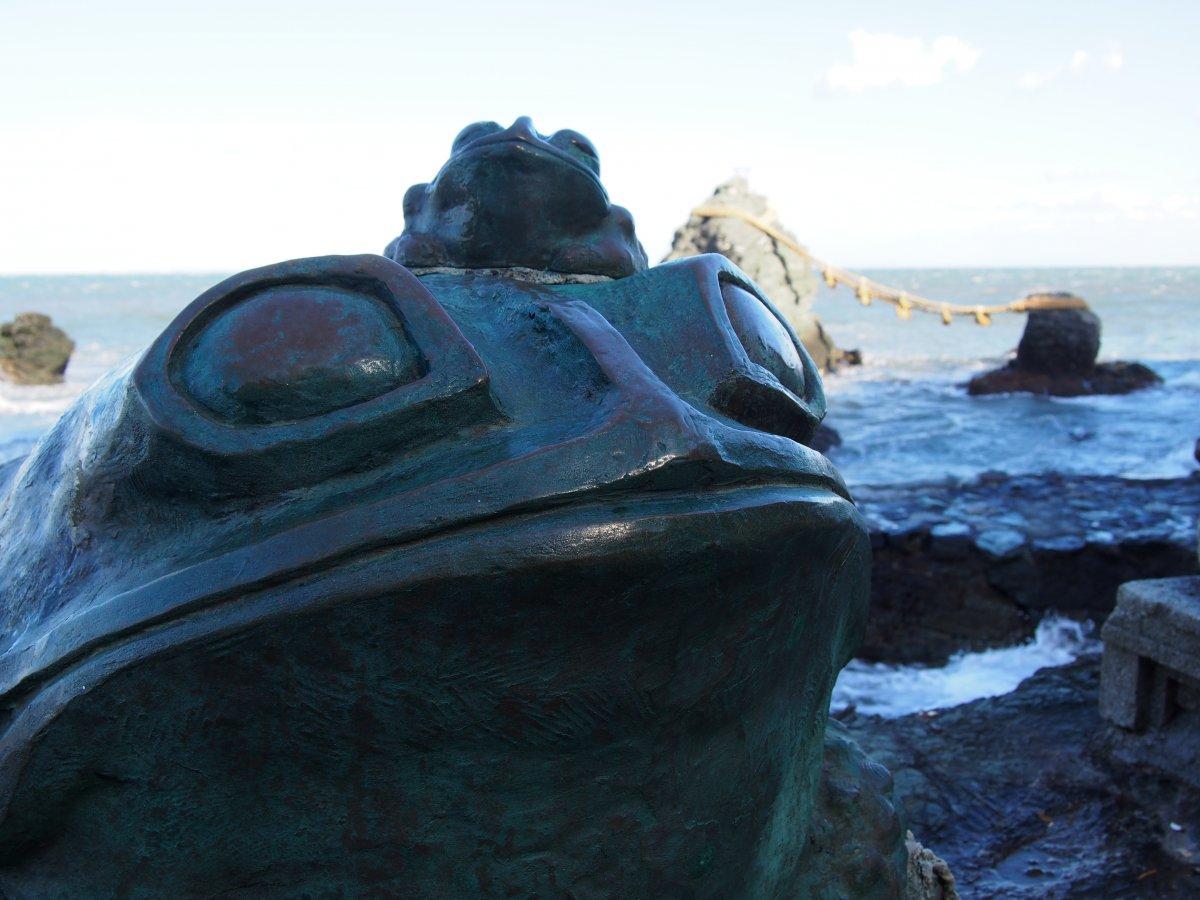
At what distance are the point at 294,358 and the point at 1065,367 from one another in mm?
16213

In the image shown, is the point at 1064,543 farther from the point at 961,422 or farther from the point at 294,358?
the point at 961,422

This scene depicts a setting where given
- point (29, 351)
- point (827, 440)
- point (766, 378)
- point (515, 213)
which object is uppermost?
point (515, 213)

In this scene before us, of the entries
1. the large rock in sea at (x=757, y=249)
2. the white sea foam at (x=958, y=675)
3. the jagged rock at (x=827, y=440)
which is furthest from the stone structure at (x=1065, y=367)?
the white sea foam at (x=958, y=675)

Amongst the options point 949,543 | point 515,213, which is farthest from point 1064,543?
point 515,213

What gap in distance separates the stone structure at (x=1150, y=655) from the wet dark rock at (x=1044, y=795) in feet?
0.25

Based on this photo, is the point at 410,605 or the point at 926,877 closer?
the point at 410,605

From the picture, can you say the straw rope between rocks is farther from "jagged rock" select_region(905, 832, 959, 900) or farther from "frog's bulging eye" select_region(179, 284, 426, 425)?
"frog's bulging eye" select_region(179, 284, 426, 425)

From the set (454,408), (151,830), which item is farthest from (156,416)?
(151,830)

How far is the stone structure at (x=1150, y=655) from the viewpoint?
12.2 ft

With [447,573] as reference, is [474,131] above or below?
above

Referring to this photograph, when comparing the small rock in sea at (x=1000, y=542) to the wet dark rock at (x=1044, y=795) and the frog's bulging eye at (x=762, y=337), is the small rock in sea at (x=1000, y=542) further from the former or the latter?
the frog's bulging eye at (x=762, y=337)

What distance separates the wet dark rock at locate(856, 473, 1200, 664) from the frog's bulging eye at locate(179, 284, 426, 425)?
184 inches

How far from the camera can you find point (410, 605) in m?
0.97

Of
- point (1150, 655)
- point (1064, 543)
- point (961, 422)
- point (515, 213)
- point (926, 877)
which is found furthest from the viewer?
point (961, 422)
